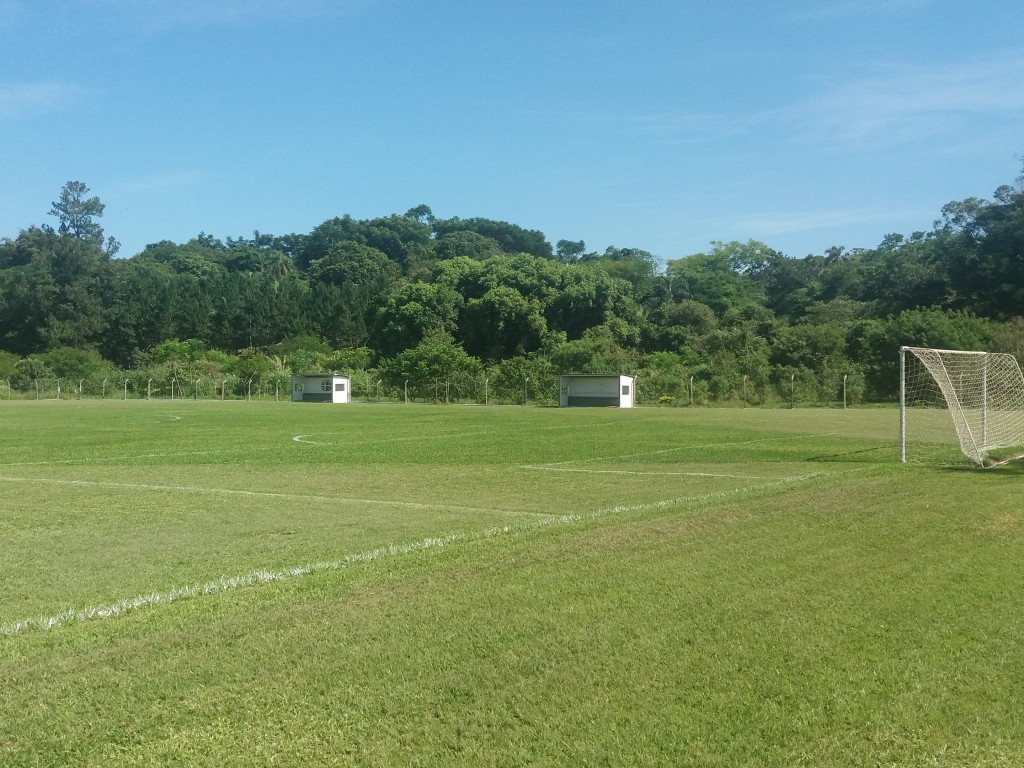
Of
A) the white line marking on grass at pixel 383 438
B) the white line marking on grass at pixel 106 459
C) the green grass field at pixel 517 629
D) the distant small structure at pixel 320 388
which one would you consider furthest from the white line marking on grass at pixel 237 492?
the distant small structure at pixel 320 388

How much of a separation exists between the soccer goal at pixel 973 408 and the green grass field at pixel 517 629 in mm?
5714

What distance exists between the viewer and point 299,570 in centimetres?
763

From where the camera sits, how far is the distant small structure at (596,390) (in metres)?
56.8

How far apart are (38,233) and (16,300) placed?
20465 mm

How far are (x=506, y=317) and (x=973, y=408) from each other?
62.5 metres

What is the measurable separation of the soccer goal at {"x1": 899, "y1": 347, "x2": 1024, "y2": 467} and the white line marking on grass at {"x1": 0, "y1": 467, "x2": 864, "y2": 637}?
25.7 ft

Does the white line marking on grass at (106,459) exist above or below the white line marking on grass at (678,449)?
below

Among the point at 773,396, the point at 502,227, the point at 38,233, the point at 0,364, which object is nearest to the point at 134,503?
the point at 773,396

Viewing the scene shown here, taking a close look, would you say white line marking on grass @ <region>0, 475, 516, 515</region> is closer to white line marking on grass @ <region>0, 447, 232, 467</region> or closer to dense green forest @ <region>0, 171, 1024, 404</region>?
white line marking on grass @ <region>0, 447, 232, 467</region>

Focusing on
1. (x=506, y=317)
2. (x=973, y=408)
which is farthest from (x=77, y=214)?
(x=973, y=408)

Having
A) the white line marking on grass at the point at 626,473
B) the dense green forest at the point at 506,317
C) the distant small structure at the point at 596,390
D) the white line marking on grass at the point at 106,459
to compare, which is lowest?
the white line marking on grass at the point at 106,459

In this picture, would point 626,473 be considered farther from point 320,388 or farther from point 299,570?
point 320,388

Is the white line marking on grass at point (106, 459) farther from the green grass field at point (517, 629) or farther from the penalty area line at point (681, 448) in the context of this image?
the penalty area line at point (681, 448)

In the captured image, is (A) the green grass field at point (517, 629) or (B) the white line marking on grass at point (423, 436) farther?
(B) the white line marking on grass at point (423, 436)
